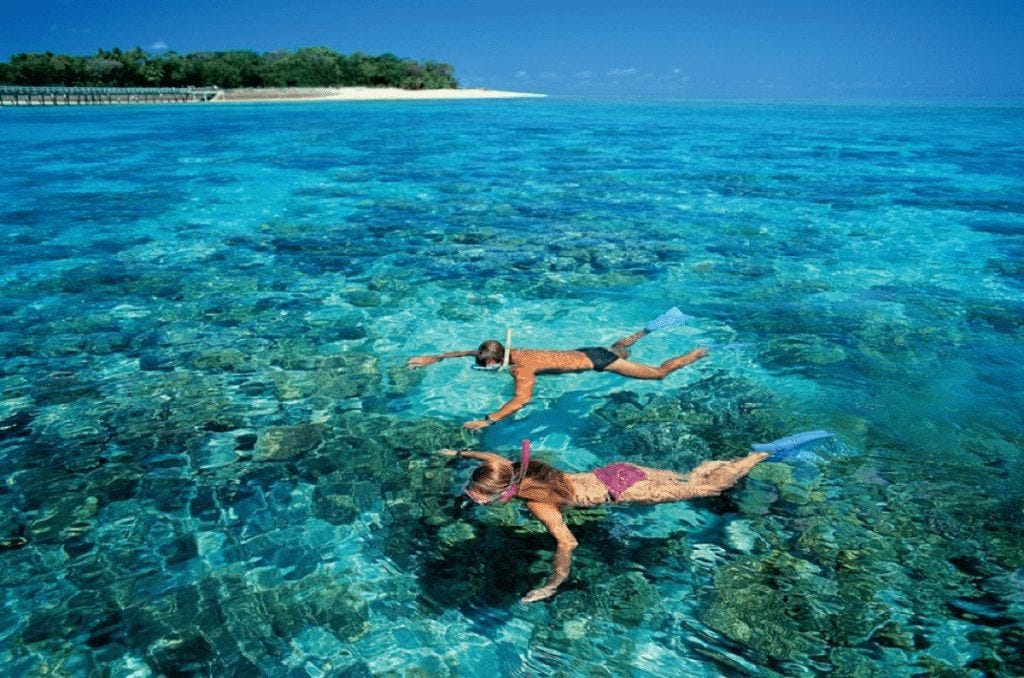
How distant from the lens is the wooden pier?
161 ft

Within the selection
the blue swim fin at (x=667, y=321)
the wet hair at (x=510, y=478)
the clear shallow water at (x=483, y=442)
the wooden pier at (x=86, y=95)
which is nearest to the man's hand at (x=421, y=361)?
the clear shallow water at (x=483, y=442)

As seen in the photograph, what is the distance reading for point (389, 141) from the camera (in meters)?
31.2

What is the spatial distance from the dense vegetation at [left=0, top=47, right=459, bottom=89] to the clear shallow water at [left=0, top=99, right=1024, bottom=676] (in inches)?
2779

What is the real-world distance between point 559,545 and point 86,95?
63216mm

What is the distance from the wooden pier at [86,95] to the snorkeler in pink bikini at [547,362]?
56.3m

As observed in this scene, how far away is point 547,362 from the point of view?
7.00 metres

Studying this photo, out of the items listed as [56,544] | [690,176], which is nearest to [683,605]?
[56,544]

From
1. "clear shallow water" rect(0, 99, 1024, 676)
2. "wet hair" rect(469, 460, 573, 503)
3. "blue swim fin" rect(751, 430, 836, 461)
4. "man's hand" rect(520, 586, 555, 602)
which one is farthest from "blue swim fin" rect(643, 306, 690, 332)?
"man's hand" rect(520, 586, 555, 602)

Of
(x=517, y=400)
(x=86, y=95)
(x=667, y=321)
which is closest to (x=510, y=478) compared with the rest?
(x=517, y=400)

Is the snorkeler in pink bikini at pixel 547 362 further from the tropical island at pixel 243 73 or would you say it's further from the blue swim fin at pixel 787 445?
the tropical island at pixel 243 73

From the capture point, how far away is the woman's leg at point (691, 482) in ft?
16.4

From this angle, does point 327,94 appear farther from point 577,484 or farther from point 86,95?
point 577,484

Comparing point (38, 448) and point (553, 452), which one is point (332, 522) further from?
point (38, 448)

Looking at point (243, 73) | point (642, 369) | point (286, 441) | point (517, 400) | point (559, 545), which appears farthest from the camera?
point (243, 73)
